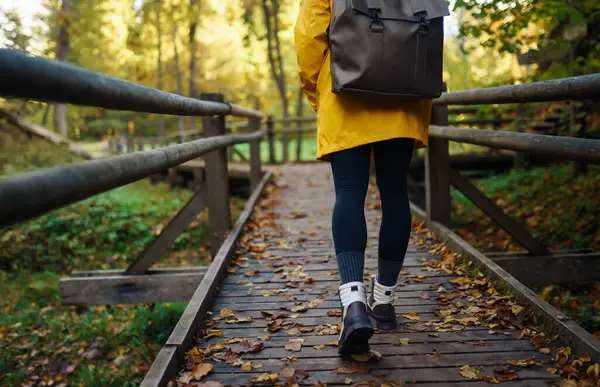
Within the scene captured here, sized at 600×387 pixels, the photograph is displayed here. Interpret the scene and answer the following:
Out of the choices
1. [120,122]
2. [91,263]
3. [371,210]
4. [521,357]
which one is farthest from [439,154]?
[120,122]

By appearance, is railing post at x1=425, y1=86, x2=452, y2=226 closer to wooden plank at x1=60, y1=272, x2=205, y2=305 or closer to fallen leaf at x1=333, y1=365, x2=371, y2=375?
wooden plank at x1=60, y1=272, x2=205, y2=305

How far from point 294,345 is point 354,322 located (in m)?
0.44

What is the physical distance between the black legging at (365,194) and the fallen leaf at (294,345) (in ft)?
1.66

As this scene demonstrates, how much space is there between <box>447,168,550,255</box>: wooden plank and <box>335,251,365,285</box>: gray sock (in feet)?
7.47

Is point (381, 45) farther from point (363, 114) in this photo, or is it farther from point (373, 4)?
point (363, 114)

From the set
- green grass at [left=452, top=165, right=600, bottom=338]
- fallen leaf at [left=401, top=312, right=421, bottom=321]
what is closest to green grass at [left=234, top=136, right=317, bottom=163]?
green grass at [left=452, top=165, right=600, bottom=338]

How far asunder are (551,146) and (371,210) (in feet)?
12.9

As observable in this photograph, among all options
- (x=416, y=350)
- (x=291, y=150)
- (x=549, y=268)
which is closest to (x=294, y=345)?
(x=416, y=350)

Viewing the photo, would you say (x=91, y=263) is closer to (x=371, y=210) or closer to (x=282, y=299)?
(x=371, y=210)

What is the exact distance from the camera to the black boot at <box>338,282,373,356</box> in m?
2.43

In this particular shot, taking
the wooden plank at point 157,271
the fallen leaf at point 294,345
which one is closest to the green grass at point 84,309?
the wooden plank at point 157,271

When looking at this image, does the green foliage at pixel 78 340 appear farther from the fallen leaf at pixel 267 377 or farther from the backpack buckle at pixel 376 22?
the backpack buckle at pixel 376 22

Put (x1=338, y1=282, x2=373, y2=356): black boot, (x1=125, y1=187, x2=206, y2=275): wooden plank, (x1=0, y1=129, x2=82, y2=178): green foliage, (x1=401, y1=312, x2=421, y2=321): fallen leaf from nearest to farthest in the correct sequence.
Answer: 1. (x1=338, y1=282, x2=373, y2=356): black boot
2. (x1=401, y1=312, x2=421, y2=321): fallen leaf
3. (x1=125, y1=187, x2=206, y2=275): wooden plank
4. (x1=0, y1=129, x2=82, y2=178): green foliage

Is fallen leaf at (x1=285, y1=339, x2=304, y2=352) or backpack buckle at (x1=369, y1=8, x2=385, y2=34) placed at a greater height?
backpack buckle at (x1=369, y1=8, x2=385, y2=34)
